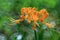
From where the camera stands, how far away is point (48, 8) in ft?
11.2

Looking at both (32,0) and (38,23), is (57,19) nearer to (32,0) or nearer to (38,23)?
(32,0)

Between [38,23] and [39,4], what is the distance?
1397 millimetres

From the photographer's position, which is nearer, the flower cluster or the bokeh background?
the flower cluster

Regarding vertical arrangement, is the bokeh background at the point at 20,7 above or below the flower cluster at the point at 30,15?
above

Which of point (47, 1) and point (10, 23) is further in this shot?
point (47, 1)

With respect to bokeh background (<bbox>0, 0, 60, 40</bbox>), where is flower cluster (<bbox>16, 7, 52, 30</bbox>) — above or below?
below

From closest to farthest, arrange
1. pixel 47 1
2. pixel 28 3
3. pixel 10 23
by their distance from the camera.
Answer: pixel 10 23 < pixel 28 3 < pixel 47 1

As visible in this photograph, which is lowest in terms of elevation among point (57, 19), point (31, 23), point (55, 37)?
point (55, 37)

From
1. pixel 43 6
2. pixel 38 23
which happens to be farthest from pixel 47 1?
pixel 38 23

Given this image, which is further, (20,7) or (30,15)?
(20,7)

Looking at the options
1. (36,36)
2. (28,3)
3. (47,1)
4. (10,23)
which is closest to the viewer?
(36,36)

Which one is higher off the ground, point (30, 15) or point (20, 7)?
point (20, 7)

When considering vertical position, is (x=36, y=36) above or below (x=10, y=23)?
below

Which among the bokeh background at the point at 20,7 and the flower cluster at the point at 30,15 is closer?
the flower cluster at the point at 30,15
